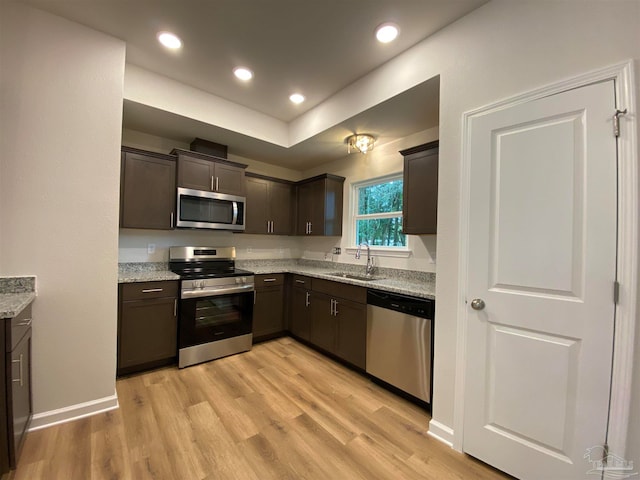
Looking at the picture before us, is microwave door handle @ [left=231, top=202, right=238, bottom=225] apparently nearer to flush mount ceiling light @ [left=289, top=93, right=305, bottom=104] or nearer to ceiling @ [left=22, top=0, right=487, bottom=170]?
ceiling @ [left=22, top=0, right=487, bottom=170]

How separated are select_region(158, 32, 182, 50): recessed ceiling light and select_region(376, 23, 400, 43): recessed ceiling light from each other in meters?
1.53

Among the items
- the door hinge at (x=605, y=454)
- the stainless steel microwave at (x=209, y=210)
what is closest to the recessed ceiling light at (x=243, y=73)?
the stainless steel microwave at (x=209, y=210)

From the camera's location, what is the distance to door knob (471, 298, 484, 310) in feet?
5.36

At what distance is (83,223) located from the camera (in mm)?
1945

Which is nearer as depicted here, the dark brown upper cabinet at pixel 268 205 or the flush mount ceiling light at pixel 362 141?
the flush mount ceiling light at pixel 362 141

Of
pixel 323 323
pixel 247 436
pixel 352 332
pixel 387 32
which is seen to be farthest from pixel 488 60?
pixel 247 436

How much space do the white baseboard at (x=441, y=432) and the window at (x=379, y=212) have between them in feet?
5.50

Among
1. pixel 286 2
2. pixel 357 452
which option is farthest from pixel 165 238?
pixel 357 452

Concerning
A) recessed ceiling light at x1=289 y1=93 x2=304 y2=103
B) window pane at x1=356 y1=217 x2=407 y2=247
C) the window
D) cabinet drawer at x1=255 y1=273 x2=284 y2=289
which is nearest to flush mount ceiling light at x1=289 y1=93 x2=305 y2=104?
recessed ceiling light at x1=289 y1=93 x2=304 y2=103

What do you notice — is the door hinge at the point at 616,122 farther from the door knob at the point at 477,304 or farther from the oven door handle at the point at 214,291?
the oven door handle at the point at 214,291

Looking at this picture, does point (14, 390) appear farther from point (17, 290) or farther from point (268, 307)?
point (268, 307)

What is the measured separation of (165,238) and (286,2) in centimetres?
272

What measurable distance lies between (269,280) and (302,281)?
1.43 feet

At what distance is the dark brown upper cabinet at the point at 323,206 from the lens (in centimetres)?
370
